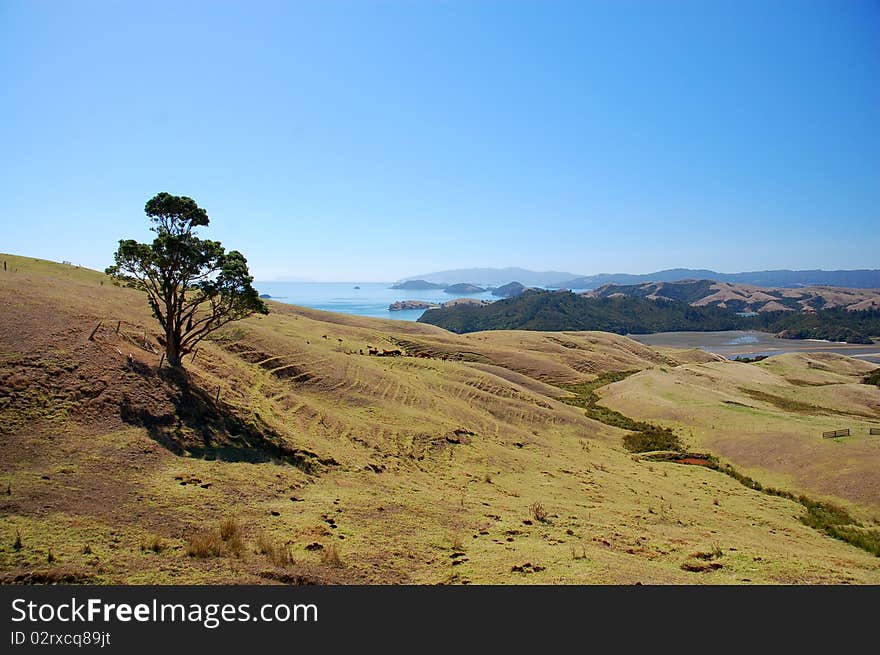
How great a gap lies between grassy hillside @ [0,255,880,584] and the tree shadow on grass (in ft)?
0.36

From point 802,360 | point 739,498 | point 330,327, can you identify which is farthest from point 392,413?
point 802,360

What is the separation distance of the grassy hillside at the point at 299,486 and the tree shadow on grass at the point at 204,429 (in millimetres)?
109

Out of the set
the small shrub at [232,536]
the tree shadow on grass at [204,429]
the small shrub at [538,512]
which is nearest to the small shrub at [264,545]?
the small shrub at [232,536]

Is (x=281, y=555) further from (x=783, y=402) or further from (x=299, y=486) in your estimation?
(x=783, y=402)

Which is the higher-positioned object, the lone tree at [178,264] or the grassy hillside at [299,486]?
the lone tree at [178,264]

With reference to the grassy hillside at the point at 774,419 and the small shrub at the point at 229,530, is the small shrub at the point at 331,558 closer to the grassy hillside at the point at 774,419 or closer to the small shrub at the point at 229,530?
the small shrub at the point at 229,530

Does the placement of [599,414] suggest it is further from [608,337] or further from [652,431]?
[608,337]

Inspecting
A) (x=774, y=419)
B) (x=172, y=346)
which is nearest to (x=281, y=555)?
(x=172, y=346)

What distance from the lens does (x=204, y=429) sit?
19312 mm

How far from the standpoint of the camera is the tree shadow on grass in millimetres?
17766

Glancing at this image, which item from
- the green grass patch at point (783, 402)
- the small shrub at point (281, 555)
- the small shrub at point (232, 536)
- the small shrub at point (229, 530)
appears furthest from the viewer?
the green grass patch at point (783, 402)

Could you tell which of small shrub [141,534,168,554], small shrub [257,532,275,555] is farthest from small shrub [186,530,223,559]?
small shrub [257,532,275,555]

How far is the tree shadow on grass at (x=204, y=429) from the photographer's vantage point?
58.3ft
